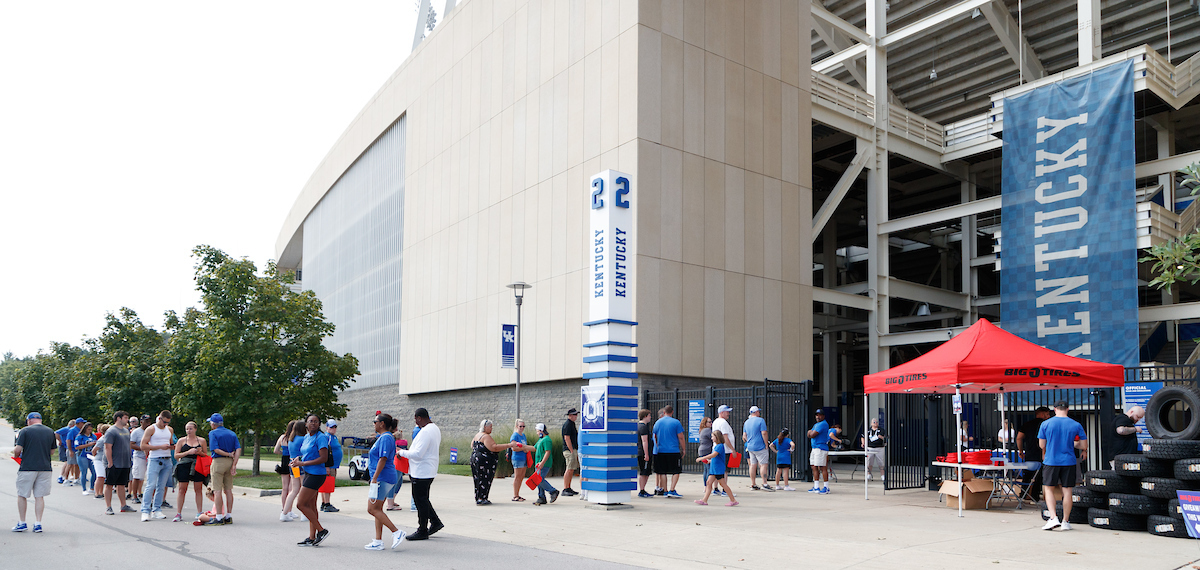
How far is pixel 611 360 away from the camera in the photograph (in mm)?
15797

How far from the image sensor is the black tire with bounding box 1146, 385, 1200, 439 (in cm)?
1230

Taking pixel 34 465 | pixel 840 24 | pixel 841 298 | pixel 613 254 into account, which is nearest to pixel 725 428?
pixel 613 254

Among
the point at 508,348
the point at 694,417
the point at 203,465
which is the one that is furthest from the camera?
the point at 508,348

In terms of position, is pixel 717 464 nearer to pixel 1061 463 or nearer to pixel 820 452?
pixel 820 452

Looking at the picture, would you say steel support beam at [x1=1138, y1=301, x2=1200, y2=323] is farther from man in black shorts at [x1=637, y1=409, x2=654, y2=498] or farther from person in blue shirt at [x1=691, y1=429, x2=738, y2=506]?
person in blue shirt at [x1=691, y1=429, x2=738, y2=506]

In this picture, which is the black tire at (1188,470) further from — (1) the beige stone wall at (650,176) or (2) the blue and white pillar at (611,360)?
(1) the beige stone wall at (650,176)

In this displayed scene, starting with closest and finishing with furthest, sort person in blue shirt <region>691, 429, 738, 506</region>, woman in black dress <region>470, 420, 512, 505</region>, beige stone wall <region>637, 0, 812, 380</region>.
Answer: person in blue shirt <region>691, 429, 738, 506</region> → woman in black dress <region>470, 420, 512, 505</region> → beige stone wall <region>637, 0, 812, 380</region>

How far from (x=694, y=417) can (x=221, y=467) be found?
13199 mm

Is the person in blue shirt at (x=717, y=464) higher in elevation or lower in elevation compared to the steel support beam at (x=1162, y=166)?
lower

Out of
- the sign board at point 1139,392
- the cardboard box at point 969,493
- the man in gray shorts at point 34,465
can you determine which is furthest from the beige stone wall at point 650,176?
the man in gray shorts at point 34,465

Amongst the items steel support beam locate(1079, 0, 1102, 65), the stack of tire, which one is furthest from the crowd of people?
steel support beam locate(1079, 0, 1102, 65)

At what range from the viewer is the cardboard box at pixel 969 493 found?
1516cm

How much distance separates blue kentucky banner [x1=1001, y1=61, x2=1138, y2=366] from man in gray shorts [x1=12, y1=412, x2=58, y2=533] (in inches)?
973

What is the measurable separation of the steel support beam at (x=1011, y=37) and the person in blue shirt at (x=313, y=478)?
27.8m
